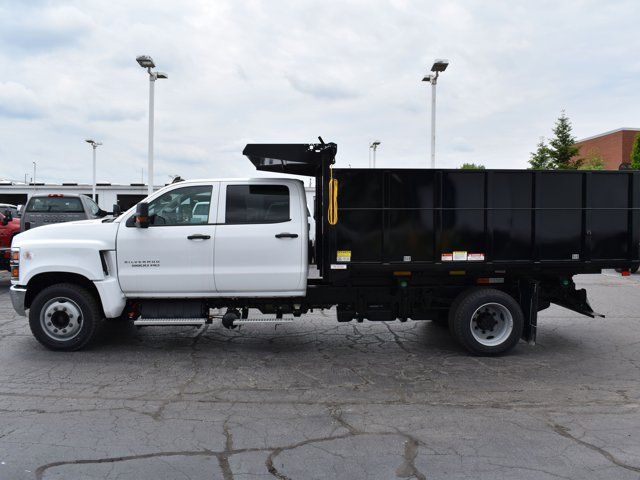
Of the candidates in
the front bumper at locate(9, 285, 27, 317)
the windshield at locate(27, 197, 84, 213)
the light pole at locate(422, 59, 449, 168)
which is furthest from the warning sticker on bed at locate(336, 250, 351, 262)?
the light pole at locate(422, 59, 449, 168)

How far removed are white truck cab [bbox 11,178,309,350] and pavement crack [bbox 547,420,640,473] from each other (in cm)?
326

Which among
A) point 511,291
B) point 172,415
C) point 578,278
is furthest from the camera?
point 578,278

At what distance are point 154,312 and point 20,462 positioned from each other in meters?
3.12

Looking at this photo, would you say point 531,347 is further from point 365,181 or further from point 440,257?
point 365,181

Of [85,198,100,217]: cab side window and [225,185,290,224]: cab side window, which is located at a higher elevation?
[85,198,100,217]: cab side window

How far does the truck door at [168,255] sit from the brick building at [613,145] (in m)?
44.6

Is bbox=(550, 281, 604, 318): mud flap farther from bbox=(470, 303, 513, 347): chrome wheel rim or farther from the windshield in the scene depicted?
the windshield

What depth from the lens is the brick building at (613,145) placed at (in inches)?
1871

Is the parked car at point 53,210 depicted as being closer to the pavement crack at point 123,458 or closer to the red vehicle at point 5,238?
the red vehicle at point 5,238

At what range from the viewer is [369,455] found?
13.6 ft

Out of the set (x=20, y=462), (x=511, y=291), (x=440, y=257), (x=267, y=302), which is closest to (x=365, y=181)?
(x=440, y=257)

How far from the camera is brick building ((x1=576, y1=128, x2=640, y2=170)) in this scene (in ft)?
156

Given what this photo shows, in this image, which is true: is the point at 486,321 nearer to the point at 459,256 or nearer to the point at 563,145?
the point at 459,256

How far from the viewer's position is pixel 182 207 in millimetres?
6953
